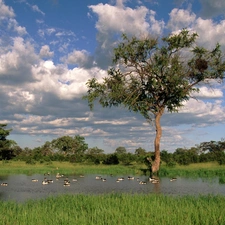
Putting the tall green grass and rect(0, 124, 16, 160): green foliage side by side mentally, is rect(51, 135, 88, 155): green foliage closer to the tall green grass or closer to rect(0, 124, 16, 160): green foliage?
rect(0, 124, 16, 160): green foliage

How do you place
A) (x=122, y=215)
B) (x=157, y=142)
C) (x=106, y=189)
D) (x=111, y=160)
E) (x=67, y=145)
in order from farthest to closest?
(x=67, y=145) → (x=111, y=160) → (x=157, y=142) → (x=106, y=189) → (x=122, y=215)

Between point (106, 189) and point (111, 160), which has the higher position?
point (111, 160)

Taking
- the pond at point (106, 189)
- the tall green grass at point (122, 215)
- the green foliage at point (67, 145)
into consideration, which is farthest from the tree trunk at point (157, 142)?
the green foliage at point (67, 145)

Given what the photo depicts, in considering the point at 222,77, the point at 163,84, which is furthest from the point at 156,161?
the point at 222,77

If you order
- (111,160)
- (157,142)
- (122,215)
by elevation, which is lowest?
(122,215)

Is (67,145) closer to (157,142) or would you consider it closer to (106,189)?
(157,142)

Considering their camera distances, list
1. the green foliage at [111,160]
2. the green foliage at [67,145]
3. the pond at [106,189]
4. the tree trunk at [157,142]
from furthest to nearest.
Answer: the green foliage at [67,145]
the green foliage at [111,160]
the tree trunk at [157,142]
the pond at [106,189]

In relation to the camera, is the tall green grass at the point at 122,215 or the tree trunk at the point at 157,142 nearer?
the tall green grass at the point at 122,215

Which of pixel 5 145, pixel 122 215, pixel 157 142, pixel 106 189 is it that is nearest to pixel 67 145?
pixel 5 145

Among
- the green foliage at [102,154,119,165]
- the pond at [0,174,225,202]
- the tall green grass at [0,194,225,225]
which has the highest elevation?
the green foliage at [102,154,119,165]

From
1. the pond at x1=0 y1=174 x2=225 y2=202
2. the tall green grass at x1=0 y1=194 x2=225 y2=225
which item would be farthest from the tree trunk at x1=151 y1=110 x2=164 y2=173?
the tall green grass at x1=0 y1=194 x2=225 y2=225

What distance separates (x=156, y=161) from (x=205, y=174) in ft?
16.2

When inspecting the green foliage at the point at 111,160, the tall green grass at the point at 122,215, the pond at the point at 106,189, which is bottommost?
the pond at the point at 106,189

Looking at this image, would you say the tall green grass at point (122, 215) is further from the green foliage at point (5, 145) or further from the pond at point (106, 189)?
the green foliage at point (5, 145)
